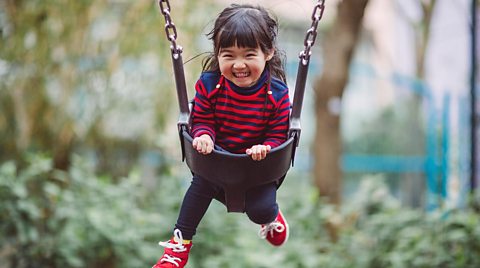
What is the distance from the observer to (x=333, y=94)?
4.89 m

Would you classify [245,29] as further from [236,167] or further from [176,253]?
[176,253]

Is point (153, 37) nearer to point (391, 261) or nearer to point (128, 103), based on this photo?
point (128, 103)

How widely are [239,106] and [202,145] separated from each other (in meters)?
0.17

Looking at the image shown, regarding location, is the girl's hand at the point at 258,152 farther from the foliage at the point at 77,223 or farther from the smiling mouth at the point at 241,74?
the foliage at the point at 77,223

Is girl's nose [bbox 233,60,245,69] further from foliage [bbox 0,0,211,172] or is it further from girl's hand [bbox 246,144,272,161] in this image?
foliage [bbox 0,0,211,172]

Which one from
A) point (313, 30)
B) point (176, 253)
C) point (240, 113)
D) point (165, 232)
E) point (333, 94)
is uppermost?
point (333, 94)

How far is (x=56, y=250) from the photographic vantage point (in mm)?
3514

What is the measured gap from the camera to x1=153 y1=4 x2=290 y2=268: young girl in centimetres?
152

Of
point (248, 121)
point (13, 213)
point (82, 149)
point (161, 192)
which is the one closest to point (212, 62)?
point (248, 121)

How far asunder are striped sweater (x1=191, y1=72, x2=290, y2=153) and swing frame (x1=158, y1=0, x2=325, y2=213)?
0.05m

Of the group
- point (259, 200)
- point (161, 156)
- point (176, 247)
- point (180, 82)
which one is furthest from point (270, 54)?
point (161, 156)

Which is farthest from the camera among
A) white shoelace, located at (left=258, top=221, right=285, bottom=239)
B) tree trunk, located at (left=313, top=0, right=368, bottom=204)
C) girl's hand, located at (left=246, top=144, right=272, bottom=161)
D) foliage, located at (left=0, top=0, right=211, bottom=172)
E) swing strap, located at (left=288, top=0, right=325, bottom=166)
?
tree trunk, located at (left=313, top=0, right=368, bottom=204)

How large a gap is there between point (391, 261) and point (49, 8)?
2902mm

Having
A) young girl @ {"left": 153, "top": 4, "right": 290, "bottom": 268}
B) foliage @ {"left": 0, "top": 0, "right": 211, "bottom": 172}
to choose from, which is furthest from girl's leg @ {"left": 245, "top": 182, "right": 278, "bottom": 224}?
foliage @ {"left": 0, "top": 0, "right": 211, "bottom": 172}
